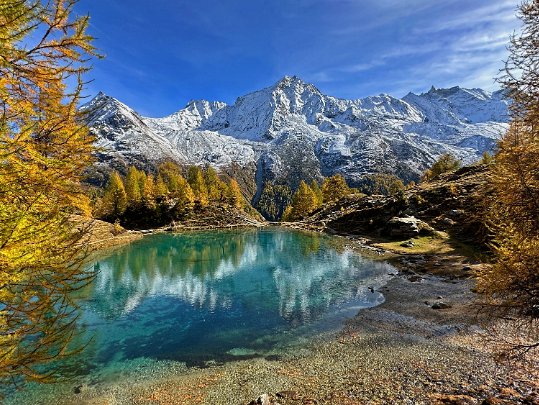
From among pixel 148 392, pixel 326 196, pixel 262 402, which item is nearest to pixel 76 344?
pixel 148 392

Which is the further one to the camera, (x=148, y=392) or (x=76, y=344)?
(x=76, y=344)

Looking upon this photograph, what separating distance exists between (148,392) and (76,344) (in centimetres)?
1008

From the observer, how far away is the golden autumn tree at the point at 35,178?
5781 mm

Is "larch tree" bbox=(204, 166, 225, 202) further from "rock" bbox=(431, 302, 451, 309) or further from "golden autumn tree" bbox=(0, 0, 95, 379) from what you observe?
"golden autumn tree" bbox=(0, 0, 95, 379)

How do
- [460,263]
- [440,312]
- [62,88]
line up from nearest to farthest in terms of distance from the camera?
1. [62,88]
2. [440,312]
3. [460,263]

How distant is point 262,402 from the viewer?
16.2 metres

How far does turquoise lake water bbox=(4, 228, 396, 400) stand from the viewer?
23.8 meters

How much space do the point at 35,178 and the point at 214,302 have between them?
3010 centimetres

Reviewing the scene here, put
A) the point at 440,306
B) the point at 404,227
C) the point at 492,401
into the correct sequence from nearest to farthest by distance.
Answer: the point at 492,401 < the point at 440,306 < the point at 404,227

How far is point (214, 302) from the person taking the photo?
34719 mm

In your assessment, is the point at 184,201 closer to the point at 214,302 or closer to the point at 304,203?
the point at 304,203

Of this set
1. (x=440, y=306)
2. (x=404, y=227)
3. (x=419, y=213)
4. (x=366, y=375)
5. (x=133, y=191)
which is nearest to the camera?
(x=366, y=375)

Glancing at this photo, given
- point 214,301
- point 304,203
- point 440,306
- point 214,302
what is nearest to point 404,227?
point 440,306

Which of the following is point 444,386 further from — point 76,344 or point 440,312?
point 76,344
